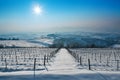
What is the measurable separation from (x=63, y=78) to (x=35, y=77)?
1561 millimetres

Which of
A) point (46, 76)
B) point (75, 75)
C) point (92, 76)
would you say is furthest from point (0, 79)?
point (92, 76)

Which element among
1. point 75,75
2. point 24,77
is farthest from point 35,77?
point 75,75

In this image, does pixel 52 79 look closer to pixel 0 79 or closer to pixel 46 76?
pixel 46 76

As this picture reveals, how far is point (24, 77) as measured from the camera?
10.2m

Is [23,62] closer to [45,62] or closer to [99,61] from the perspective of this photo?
[45,62]

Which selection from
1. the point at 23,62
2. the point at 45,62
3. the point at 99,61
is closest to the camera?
the point at 45,62

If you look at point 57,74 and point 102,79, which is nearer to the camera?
point 102,79

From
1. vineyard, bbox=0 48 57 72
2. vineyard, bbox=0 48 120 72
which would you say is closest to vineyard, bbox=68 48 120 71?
vineyard, bbox=0 48 120 72

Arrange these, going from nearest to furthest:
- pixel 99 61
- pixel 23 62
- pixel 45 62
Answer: pixel 45 62 → pixel 23 62 → pixel 99 61

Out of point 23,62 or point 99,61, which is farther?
point 99,61

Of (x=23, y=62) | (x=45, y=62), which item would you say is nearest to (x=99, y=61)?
(x=45, y=62)

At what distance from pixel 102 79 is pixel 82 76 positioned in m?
1.14

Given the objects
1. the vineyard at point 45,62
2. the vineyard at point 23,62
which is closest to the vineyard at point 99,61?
the vineyard at point 45,62

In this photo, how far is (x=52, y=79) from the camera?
33.1ft
